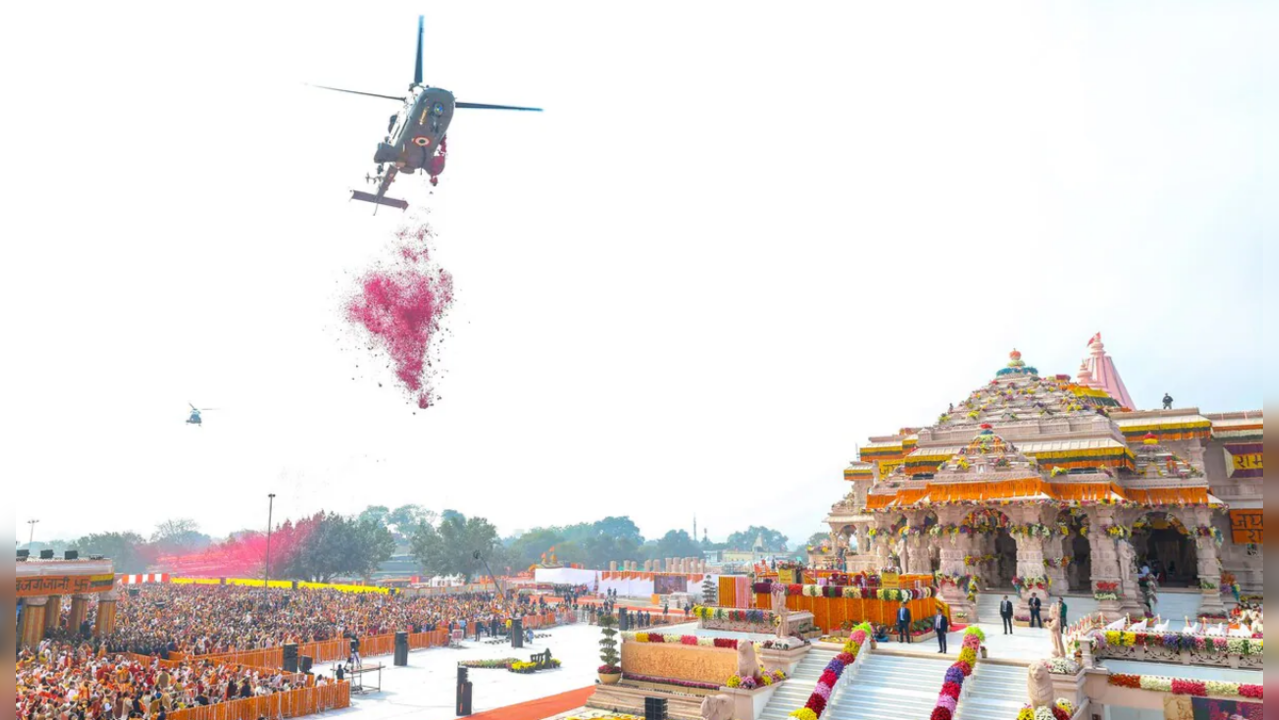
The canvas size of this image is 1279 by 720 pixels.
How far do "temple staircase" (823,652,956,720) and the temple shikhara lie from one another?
8385 mm

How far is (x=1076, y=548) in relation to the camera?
120 feet

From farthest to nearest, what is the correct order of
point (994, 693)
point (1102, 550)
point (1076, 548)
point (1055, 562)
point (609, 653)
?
point (1076, 548) < point (1055, 562) < point (1102, 550) < point (609, 653) < point (994, 693)

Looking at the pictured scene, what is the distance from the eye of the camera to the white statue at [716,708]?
1988 centimetres

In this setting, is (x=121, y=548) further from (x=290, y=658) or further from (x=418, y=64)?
(x=418, y=64)

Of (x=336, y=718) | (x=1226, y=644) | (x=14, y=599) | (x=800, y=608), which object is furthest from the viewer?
(x=14, y=599)

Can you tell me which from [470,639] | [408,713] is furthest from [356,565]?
[408,713]

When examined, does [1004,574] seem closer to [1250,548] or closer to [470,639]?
[1250,548]

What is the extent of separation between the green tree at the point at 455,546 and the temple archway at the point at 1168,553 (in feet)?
253

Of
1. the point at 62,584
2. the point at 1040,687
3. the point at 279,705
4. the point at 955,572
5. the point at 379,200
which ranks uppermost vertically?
the point at 379,200

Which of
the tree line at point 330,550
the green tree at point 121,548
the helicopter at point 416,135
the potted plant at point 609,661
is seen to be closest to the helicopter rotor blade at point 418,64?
the helicopter at point 416,135

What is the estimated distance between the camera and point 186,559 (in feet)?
404

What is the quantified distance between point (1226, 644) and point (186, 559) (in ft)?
447

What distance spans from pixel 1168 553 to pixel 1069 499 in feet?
38.0

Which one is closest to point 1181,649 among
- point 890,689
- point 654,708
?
point 890,689
